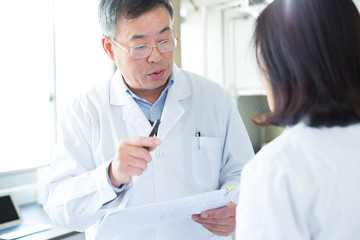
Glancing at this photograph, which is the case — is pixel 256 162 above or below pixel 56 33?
below

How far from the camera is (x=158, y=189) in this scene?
4.05 feet

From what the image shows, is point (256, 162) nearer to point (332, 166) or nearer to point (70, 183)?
point (332, 166)

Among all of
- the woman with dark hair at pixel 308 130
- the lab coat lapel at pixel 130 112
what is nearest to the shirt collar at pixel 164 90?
the lab coat lapel at pixel 130 112

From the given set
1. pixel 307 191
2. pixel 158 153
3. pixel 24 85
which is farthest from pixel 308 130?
pixel 24 85

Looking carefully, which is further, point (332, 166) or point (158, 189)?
point (158, 189)

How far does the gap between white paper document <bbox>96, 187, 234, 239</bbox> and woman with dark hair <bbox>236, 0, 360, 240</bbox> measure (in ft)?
1.00

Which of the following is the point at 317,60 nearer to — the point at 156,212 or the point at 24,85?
the point at 156,212

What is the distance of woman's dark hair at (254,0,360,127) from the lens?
0.64m

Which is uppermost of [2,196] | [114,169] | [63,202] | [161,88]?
[161,88]

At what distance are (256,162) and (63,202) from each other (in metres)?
0.75

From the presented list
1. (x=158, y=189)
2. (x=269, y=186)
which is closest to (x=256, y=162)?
(x=269, y=186)

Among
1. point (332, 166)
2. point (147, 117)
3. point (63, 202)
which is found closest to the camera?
point (332, 166)

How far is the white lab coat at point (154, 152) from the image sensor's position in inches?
46.2

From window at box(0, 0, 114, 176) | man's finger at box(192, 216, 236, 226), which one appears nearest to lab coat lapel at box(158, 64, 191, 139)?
man's finger at box(192, 216, 236, 226)
